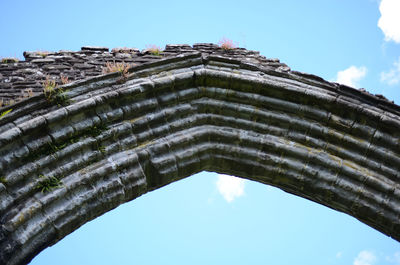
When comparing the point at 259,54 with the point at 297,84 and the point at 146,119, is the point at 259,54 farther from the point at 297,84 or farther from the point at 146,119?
the point at 146,119

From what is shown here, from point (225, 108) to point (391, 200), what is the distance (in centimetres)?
219

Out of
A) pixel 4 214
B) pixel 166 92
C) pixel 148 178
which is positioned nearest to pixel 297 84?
pixel 166 92

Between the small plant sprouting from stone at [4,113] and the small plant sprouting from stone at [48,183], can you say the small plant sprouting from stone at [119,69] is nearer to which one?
the small plant sprouting from stone at [4,113]

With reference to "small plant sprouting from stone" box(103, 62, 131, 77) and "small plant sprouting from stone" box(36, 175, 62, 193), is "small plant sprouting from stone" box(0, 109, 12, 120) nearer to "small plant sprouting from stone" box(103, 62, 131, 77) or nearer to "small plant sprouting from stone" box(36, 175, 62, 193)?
"small plant sprouting from stone" box(36, 175, 62, 193)

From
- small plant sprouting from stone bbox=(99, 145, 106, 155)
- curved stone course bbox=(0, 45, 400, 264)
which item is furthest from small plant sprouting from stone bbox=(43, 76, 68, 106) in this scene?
small plant sprouting from stone bbox=(99, 145, 106, 155)

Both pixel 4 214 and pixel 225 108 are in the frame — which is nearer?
pixel 4 214

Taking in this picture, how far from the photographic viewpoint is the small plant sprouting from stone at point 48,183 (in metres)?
5.05

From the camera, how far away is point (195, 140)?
6125 mm

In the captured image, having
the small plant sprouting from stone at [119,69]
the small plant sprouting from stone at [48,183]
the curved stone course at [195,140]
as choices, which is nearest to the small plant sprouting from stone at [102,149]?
the curved stone course at [195,140]

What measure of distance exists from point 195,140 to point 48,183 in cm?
181

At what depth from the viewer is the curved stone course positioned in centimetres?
514

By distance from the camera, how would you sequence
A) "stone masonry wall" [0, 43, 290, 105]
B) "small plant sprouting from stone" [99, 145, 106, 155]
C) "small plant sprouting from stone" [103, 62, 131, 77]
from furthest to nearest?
1. "stone masonry wall" [0, 43, 290, 105]
2. "small plant sprouting from stone" [103, 62, 131, 77]
3. "small plant sprouting from stone" [99, 145, 106, 155]

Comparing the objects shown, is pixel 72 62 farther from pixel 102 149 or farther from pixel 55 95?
pixel 102 149

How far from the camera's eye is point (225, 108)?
6.38 metres
